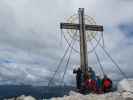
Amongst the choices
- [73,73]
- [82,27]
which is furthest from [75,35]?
[73,73]

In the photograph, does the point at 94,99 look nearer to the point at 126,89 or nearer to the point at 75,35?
the point at 126,89

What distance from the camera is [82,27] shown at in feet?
129

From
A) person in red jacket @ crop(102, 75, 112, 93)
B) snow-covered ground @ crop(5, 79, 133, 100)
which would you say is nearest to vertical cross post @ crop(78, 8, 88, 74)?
person in red jacket @ crop(102, 75, 112, 93)

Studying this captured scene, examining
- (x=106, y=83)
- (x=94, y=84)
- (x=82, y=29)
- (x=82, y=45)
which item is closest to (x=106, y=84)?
(x=106, y=83)

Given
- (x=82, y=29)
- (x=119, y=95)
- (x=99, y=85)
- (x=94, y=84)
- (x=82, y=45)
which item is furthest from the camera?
(x=82, y=29)

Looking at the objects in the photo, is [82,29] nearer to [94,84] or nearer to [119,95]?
[94,84]

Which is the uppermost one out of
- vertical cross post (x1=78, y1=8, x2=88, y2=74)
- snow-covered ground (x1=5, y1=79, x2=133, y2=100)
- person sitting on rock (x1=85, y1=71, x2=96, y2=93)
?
vertical cross post (x1=78, y1=8, x2=88, y2=74)

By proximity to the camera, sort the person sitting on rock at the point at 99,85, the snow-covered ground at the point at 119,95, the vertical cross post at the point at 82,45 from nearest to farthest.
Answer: the snow-covered ground at the point at 119,95 → the person sitting on rock at the point at 99,85 → the vertical cross post at the point at 82,45

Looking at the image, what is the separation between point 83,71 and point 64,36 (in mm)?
4383

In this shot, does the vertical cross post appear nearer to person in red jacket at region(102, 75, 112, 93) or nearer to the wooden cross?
the wooden cross

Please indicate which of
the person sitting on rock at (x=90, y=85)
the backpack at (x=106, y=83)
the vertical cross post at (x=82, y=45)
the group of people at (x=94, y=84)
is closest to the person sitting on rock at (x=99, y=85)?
the group of people at (x=94, y=84)

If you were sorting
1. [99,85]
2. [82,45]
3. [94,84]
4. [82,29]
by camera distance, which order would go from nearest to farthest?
[94,84], [99,85], [82,45], [82,29]

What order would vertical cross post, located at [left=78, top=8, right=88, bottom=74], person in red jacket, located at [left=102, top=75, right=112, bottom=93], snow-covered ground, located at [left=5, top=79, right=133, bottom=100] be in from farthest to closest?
vertical cross post, located at [left=78, top=8, right=88, bottom=74] < person in red jacket, located at [left=102, top=75, right=112, bottom=93] < snow-covered ground, located at [left=5, top=79, right=133, bottom=100]

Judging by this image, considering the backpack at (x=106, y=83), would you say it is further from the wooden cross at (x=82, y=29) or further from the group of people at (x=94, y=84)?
the wooden cross at (x=82, y=29)
